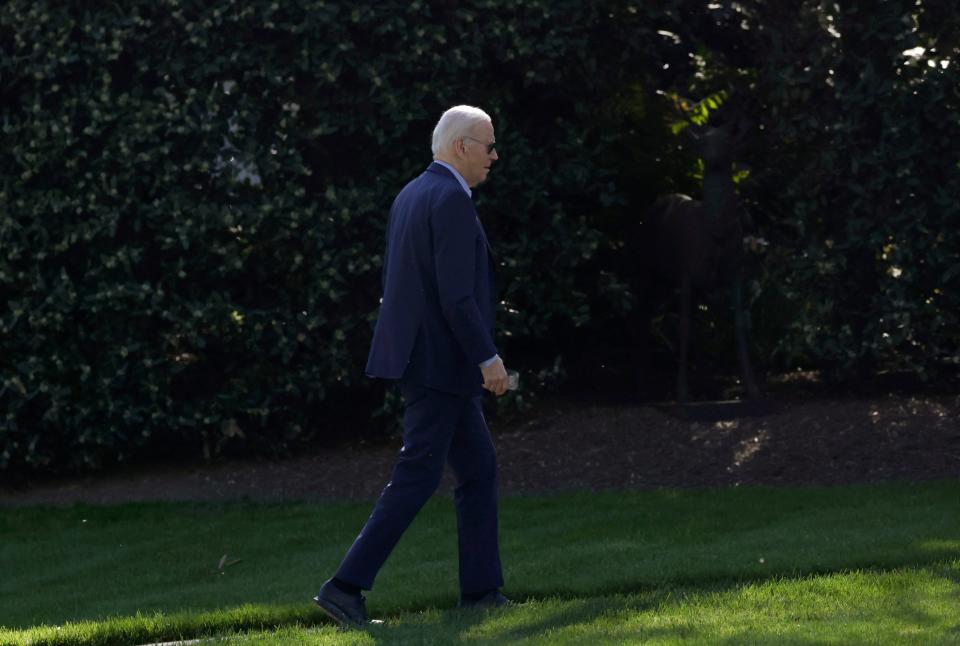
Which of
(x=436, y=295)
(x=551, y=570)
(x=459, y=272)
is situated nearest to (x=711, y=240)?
(x=551, y=570)

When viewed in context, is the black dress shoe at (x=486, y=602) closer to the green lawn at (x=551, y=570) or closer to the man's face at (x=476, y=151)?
the green lawn at (x=551, y=570)

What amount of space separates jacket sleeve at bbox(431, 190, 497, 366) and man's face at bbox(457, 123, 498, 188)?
17cm

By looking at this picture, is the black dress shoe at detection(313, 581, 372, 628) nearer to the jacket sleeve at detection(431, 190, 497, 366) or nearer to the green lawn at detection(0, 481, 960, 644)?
the green lawn at detection(0, 481, 960, 644)

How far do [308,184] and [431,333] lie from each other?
496cm

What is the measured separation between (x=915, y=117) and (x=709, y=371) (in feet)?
10.5

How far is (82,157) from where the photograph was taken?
10.1 metres

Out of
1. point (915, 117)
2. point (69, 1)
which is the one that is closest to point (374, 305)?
point (69, 1)

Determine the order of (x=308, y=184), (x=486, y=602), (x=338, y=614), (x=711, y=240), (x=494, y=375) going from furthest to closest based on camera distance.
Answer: (x=711, y=240) → (x=308, y=184) → (x=486, y=602) → (x=338, y=614) → (x=494, y=375)

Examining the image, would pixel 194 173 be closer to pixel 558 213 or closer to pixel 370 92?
pixel 370 92

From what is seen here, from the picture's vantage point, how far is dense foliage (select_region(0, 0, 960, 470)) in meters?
9.97

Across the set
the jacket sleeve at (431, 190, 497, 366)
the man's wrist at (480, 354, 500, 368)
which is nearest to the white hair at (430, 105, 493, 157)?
the jacket sleeve at (431, 190, 497, 366)

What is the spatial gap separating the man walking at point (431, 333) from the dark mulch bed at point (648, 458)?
12.3 feet

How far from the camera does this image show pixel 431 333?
19.3ft

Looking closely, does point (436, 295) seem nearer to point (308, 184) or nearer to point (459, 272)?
point (459, 272)
